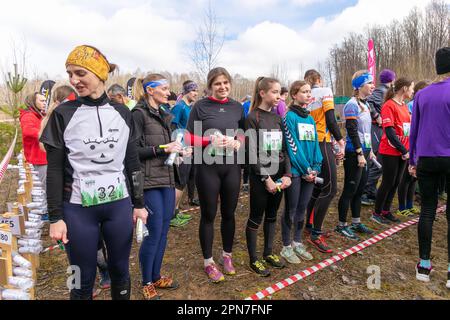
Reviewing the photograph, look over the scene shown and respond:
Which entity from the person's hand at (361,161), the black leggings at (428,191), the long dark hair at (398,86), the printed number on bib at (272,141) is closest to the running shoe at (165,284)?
the printed number on bib at (272,141)

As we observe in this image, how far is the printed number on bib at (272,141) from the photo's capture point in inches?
127

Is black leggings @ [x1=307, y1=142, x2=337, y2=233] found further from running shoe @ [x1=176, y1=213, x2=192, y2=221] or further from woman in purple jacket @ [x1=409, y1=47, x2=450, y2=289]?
running shoe @ [x1=176, y1=213, x2=192, y2=221]

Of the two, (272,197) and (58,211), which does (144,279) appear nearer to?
(58,211)

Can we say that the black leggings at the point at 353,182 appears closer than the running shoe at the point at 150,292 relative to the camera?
No

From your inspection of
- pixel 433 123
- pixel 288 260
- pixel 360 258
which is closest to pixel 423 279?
pixel 360 258

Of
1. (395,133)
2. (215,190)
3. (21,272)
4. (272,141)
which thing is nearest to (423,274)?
(395,133)

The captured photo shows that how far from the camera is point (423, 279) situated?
129 inches

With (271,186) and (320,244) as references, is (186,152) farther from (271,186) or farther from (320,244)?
(320,244)

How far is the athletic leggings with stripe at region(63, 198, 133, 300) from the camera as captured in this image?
1963 millimetres

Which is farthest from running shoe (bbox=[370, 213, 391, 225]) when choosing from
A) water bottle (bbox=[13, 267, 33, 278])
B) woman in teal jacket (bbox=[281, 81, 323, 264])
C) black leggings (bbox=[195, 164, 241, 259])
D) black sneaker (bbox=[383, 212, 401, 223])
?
water bottle (bbox=[13, 267, 33, 278])

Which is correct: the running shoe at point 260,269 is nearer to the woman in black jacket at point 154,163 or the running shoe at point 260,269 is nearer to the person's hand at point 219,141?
the woman in black jacket at point 154,163

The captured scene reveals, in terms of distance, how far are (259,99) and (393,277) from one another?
2525mm

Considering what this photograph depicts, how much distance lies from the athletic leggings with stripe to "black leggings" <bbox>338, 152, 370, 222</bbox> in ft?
10.6

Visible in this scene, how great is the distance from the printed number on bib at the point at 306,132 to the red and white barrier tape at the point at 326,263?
1.53 m
